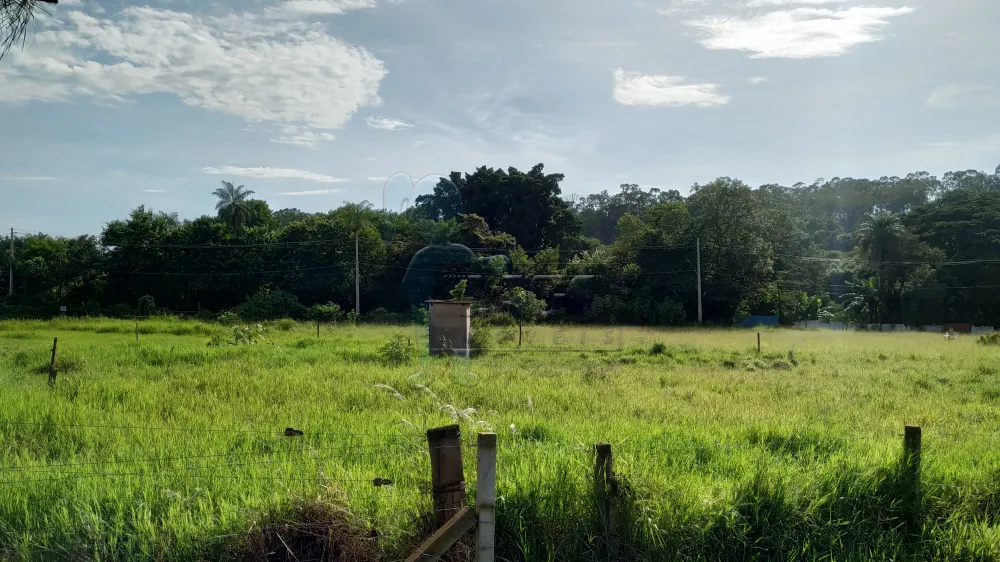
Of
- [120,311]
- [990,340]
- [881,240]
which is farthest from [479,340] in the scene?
[881,240]

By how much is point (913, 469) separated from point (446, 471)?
10.9 ft

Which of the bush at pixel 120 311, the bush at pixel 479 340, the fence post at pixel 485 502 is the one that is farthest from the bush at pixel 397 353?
the bush at pixel 120 311

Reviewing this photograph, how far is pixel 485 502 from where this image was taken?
3391mm

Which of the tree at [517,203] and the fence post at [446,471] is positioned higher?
the tree at [517,203]

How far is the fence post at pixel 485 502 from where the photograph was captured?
3.38 m

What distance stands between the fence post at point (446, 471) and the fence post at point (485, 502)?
0.28 metres

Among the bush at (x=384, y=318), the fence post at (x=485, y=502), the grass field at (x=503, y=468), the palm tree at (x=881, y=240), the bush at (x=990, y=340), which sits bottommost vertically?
the bush at (x=990, y=340)

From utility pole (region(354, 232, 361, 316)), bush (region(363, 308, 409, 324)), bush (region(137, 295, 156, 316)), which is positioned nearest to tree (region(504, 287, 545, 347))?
bush (region(363, 308, 409, 324))

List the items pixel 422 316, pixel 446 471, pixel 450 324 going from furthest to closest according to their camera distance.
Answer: pixel 422 316
pixel 450 324
pixel 446 471

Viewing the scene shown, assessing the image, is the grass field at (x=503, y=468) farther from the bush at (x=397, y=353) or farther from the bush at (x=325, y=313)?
the bush at (x=325, y=313)

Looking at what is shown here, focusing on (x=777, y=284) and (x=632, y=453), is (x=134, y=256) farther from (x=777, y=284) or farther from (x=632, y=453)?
(x=632, y=453)

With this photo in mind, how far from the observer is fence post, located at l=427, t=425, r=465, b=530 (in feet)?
12.0

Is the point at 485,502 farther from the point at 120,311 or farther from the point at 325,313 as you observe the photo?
the point at 120,311

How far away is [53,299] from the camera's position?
138ft
